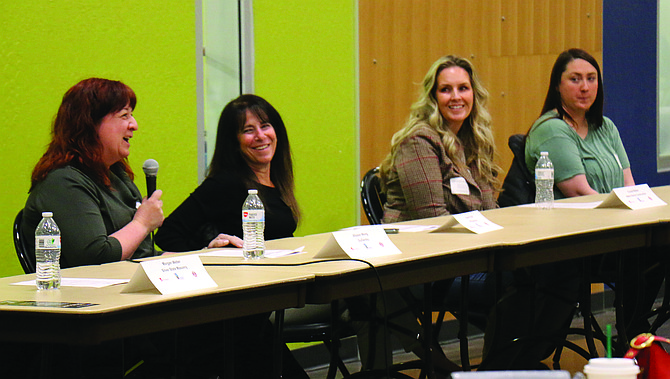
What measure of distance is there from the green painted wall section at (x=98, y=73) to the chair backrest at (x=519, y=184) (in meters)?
1.42

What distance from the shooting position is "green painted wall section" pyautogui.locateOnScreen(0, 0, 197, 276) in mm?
3297

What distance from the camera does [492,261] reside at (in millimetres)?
2498

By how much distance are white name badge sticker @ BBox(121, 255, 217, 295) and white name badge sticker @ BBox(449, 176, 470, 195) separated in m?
1.90

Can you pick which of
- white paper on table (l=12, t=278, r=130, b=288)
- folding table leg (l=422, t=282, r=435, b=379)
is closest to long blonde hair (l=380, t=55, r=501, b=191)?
folding table leg (l=422, t=282, r=435, b=379)

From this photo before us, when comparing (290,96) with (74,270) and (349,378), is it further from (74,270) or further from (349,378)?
(74,270)

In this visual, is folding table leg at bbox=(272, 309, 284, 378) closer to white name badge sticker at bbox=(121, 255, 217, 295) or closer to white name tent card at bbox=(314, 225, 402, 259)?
white name tent card at bbox=(314, 225, 402, 259)

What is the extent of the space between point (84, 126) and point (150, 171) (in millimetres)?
287

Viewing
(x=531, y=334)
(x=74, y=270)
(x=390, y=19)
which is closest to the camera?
(x=74, y=270)

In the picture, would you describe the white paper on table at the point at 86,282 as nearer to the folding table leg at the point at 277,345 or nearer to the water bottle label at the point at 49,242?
the water bottle label at the point at 49,242

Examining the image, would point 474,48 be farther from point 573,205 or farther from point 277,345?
point 277,345

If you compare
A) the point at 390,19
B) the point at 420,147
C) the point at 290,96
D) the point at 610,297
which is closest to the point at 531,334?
the point at 420,147

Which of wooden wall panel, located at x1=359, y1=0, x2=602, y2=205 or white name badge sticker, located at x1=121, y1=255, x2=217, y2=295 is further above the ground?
wooden wall panel, located at x1=359, y1=0, x2=602, y2=205

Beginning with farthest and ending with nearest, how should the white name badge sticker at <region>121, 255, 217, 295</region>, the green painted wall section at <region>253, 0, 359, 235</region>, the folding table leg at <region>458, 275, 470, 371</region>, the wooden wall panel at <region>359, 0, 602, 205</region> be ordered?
the wooden wall panel at <region>359, 0, 602, 205</region> → the green painted wall section at <region>253, 0, 359, 235</region> → the folding table leg at <region>458, 275, 470, 371</region> → the white name badge sticker at <region>121, 255, 217, 295</region>

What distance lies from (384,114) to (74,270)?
2606 mm
